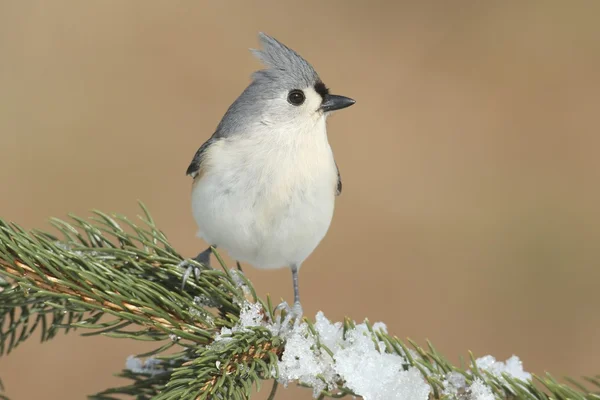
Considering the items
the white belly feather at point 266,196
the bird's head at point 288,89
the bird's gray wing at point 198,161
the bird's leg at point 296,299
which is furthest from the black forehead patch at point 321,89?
the bird's leg at point 296,299

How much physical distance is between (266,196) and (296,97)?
0.85 ft

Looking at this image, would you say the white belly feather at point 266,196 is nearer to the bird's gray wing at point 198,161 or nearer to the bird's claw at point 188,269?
the bird's gray wing at point 198,161

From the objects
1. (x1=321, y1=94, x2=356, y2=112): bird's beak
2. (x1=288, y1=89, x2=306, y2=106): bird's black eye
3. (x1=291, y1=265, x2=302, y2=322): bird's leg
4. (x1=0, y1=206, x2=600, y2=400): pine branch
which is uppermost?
(x1=321, y1=94, x2=356, y2=112): bird's beak

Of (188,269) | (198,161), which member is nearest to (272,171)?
(198,161)

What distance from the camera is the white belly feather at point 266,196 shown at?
1022 millimetres

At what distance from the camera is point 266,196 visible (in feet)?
3.33

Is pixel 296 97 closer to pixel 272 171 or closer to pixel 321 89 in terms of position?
pixel 321 89

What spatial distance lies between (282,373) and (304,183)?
0.42 m

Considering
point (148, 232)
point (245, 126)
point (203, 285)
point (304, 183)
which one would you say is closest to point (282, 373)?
point (203, 285)

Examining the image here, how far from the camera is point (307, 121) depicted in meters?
1.15

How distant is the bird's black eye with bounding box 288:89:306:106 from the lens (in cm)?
117

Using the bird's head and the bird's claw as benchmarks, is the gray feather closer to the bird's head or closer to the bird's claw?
the bird's head

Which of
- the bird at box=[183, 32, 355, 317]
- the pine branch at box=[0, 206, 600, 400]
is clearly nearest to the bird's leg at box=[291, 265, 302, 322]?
the bird at box=[183, 32, 355, 317]

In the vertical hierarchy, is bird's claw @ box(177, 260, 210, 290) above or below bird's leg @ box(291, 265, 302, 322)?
above
